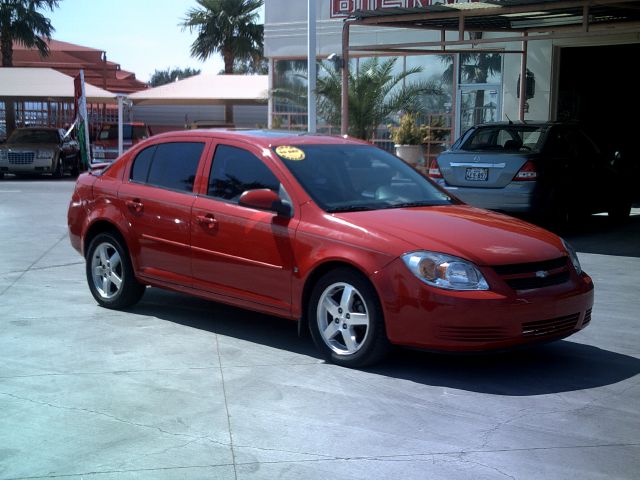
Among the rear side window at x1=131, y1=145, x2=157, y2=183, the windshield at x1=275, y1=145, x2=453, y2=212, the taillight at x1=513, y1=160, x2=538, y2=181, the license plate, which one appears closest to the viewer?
the windshield at x1=275, y1=145, x2=453, y2=212

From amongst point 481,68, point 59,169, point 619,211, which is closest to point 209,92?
point 59,169

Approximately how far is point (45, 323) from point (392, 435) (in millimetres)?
3708

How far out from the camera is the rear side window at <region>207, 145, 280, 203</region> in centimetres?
674

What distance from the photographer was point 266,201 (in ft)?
20.8

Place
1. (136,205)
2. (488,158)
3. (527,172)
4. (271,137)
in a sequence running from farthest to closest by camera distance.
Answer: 1. (488,158)
2. (527,172)
3. (136,205)
4. (271,137)

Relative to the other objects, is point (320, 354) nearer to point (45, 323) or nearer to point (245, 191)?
point (245, 191)

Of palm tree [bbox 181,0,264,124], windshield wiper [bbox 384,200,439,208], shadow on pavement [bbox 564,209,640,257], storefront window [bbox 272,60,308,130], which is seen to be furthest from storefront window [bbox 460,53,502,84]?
palm tree [bbox 181,0,264,124]

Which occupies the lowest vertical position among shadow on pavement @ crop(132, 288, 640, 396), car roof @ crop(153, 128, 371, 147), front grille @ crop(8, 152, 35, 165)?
shadow on pavement @ crop(132, 288, 640, 396)

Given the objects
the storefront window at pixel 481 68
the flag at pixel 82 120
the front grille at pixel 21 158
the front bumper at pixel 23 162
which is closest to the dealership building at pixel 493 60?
the storefront window at pixel 481 68

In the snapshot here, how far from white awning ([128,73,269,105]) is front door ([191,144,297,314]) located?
2759cm

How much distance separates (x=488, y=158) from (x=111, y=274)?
6.05m

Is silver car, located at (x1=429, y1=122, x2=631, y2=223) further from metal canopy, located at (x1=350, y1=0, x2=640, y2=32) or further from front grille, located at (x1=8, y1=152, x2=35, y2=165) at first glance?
front grille, located at (x1=8, y1=152, x2=35, y2=165)

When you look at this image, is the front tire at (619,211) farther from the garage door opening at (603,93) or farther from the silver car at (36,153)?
the silver car at (36,153)

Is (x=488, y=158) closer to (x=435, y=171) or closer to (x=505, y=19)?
(x=435, y=171)
